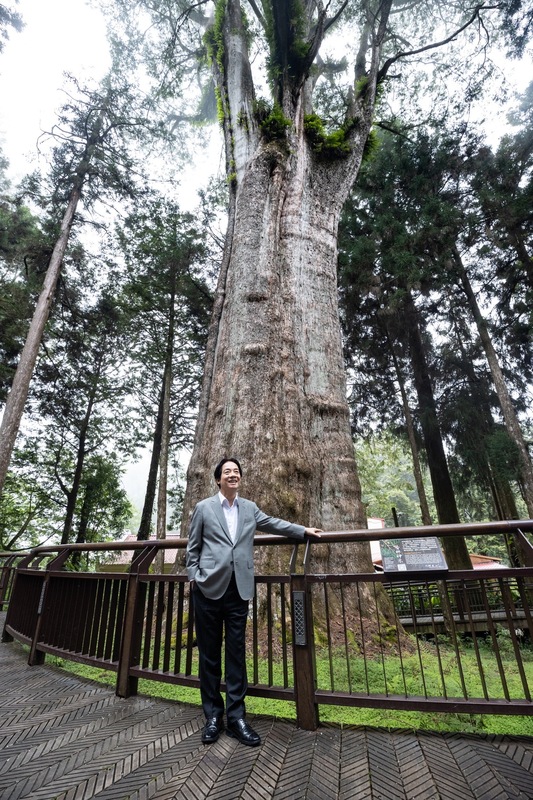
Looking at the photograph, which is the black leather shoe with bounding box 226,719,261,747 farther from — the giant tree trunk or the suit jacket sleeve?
the giant tree trunk

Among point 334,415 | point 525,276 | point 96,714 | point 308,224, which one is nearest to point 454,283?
point 525,276

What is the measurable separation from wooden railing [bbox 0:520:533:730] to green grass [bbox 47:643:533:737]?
0.07 feet

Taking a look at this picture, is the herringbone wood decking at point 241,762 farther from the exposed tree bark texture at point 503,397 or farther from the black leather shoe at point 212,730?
the exposed tree bark texture at point 503,397

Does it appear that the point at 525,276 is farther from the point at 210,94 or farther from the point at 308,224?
the point at 210,94

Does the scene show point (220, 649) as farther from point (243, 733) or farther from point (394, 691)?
point (394, 691)

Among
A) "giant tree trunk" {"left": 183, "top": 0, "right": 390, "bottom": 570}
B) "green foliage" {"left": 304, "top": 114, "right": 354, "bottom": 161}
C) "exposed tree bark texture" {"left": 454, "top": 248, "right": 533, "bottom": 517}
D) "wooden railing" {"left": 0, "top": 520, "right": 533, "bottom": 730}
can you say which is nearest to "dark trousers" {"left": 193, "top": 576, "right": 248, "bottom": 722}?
"wooden railing" {"left": 0, "top": 520, "right": 533, "bottom": 730}

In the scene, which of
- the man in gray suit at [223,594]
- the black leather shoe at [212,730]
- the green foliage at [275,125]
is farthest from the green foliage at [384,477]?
the green foliage at [275,125]

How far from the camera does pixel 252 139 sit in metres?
6.69

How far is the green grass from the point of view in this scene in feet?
7.26

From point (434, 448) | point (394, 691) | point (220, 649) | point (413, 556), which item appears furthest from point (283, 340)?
point (434, 448)

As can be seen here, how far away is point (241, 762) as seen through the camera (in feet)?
6.05

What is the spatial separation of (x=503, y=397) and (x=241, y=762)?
10.1 m

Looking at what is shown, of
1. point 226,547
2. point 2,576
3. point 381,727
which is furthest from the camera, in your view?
point 2,576

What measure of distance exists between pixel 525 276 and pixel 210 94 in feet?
42.1
